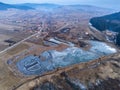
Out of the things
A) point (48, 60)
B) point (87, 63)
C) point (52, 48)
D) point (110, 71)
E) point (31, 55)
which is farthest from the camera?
point (52, 48)

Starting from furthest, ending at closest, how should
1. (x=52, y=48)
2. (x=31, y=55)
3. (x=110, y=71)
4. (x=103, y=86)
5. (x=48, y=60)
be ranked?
1. (x=52, y=48)
2. (x=31, y=55)
3. (x=48, y=60)
4. (x=110, y=71)
5. (x=103, y=86)

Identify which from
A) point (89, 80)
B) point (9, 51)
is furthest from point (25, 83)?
point (9, 51)

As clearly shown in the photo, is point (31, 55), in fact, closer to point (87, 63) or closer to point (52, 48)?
point (52, 48)

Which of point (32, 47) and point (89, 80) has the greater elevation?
point (89, 80)

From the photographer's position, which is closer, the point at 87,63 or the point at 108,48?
the point at 87,63

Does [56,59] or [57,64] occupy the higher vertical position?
[57,64]

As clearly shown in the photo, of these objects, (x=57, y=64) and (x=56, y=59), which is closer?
(x=57, y=64)

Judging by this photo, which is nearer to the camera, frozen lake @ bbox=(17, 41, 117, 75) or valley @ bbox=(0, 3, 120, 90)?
valley @ bbox=(0, 3, 120, 90)

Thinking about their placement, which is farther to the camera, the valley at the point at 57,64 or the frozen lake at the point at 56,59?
the frozen lake at the point at 56,59
